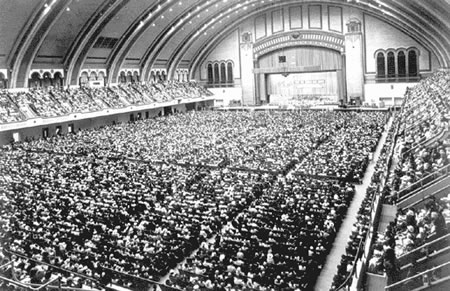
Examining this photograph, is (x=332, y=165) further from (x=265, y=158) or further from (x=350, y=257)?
(x=350, y=257)

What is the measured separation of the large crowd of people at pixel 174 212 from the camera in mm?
11930

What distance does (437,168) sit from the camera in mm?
14969

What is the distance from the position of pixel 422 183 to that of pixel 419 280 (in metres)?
6.09

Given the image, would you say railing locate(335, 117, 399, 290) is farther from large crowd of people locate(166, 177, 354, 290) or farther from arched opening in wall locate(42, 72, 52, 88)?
arched opening in wall locate(42, 72, 52, 88)

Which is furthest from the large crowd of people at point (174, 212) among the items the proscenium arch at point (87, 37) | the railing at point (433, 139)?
the proscenium arch at point (87, 37)

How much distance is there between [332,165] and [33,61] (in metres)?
32.3

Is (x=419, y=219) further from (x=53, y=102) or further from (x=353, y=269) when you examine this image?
(x=53, y=102)

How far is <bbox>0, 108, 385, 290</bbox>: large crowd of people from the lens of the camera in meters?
11.9

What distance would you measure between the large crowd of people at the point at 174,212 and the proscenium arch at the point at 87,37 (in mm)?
15772

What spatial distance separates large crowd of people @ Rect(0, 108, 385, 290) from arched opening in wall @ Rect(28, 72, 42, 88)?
14.3 m

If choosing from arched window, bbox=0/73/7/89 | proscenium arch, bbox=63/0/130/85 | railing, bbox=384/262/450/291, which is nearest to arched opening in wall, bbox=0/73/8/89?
arched window, bbox=0/73/7/89

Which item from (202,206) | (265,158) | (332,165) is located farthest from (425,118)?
(202,206)

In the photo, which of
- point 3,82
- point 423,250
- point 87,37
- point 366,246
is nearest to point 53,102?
point 3,82

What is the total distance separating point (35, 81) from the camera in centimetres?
4412
